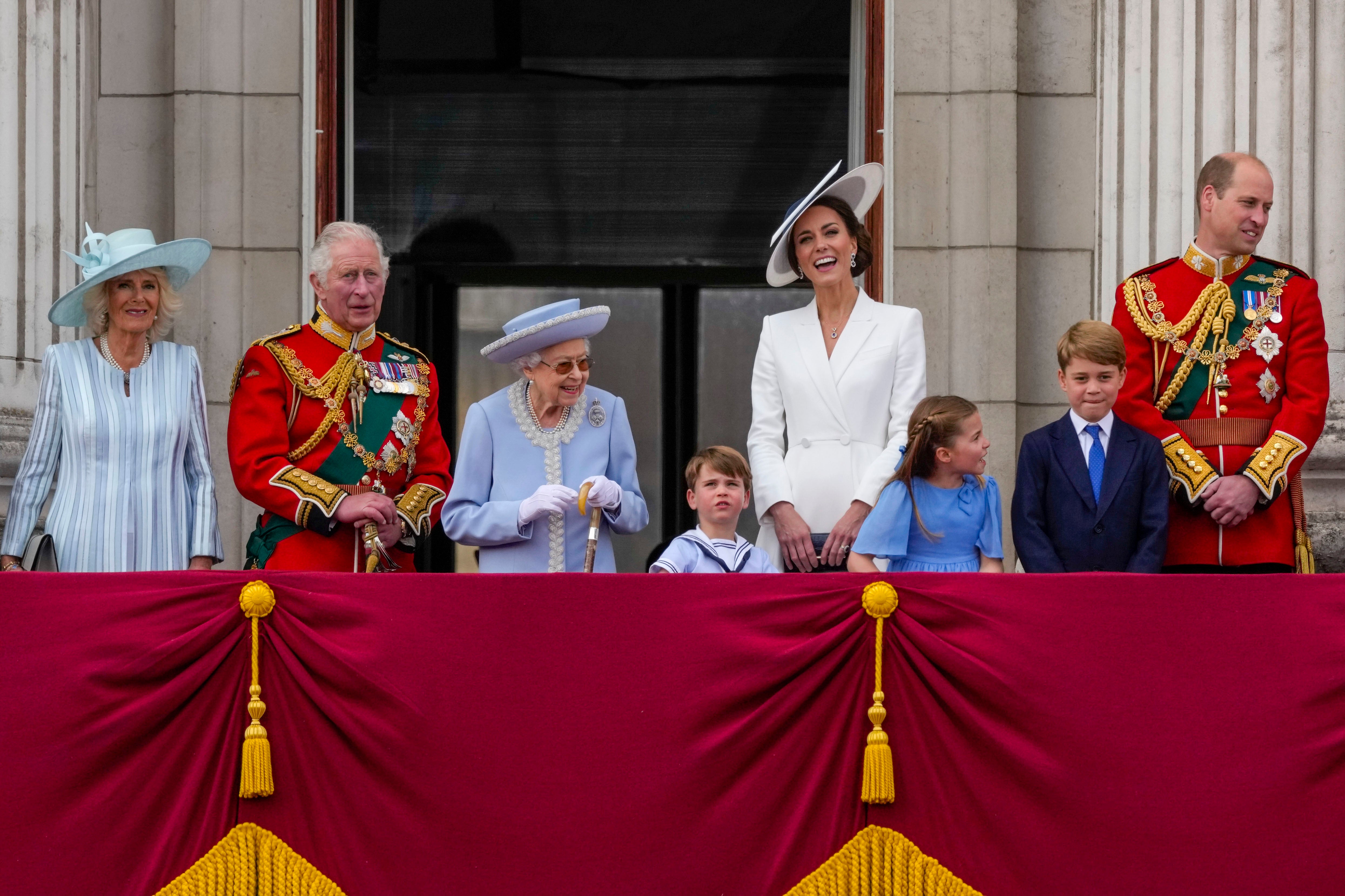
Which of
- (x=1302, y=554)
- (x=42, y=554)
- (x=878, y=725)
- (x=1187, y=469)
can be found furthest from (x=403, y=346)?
(x=1302, y=554)

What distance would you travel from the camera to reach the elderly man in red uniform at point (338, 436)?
4.70 m

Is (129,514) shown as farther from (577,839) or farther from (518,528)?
(577,839)

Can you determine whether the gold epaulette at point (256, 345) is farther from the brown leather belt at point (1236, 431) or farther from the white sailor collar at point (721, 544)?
the brown leather belt at point (1236, 431)

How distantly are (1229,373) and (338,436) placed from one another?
106 inches

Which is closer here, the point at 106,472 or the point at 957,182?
the point at 106,472

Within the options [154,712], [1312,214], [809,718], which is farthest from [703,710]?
[1312,214]

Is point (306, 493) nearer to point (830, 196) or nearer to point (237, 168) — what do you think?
point (830, 196)

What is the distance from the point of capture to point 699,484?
15.3 feet

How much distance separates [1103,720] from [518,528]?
169 cm

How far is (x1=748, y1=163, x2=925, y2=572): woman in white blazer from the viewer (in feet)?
16.0

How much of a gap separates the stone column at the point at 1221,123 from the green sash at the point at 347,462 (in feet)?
11.0

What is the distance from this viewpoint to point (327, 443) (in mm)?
4859

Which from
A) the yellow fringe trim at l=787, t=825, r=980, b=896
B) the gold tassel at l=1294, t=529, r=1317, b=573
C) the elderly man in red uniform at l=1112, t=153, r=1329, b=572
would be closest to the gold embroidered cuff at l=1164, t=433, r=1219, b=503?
the elderly man in red uniform at l=1112, t=153, r=1329, b=572

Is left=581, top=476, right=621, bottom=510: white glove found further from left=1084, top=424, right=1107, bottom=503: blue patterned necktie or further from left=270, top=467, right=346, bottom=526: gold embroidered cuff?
left=1084, top=424, right=1107, bottom=503: blue patterned necktie
